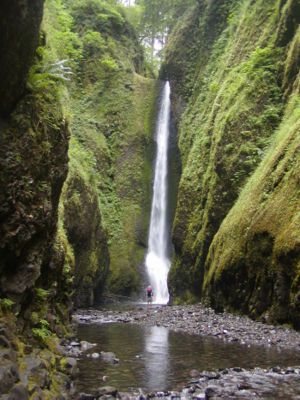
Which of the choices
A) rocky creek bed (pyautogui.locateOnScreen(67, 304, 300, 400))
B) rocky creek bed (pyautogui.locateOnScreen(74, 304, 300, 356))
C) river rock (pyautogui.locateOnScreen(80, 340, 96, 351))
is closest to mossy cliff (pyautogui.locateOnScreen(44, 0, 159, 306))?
rocky creek bed (pyautogui.locateOnScreen(74, 304, 300, 356))

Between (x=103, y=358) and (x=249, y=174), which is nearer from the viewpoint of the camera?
(x=103, y=358)

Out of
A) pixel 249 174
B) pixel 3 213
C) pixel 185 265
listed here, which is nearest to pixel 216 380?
pixel 3 213

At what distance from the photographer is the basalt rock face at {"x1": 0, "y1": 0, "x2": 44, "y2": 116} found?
7207 mm

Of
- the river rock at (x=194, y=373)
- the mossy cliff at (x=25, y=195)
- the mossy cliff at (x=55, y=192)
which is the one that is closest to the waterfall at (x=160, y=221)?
the mossy cliff at (x=55, y=192)

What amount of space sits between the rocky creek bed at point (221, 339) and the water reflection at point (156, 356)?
0.57 meters

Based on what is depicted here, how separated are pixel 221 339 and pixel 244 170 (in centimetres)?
977

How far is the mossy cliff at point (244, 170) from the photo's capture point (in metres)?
15.0

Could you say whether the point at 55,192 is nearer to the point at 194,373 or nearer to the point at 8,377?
the point at 194,373

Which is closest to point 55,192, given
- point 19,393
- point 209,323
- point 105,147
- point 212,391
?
point 212,391

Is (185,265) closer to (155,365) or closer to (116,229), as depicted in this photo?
(116,229)

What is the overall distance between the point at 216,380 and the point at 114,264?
21.8 meters

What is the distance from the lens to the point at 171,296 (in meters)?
25.9

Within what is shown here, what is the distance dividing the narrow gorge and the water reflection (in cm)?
7

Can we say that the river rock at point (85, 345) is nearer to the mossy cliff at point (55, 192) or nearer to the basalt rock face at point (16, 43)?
the mossy cliff at point (55, 192)
